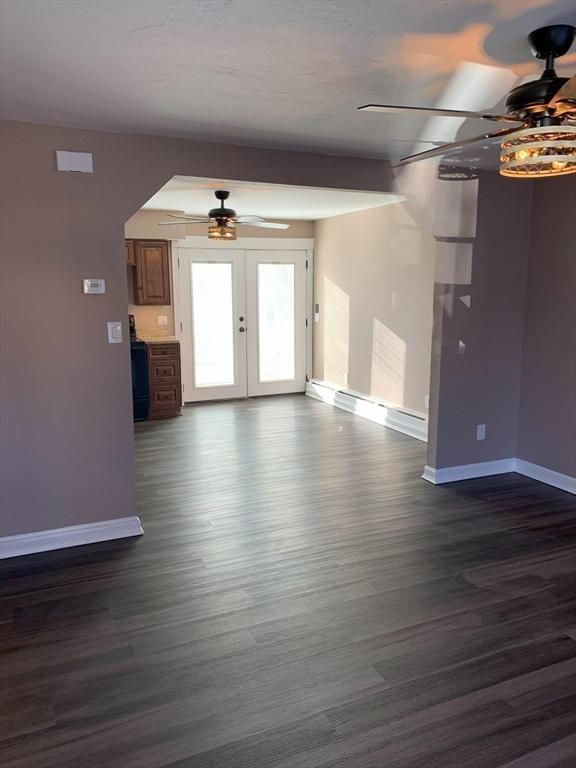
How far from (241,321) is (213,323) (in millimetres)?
384

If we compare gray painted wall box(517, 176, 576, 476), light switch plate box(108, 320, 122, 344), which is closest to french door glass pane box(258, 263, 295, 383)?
gray painted wall box(517, 176, 576, 476)

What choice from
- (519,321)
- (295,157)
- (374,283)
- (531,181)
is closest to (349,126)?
(295,157)

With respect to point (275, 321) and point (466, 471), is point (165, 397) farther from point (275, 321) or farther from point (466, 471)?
point (466, 471)

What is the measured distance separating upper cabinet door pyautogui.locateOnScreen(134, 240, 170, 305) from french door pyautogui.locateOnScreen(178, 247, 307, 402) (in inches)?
12.2

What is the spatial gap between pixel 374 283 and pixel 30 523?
4568mm

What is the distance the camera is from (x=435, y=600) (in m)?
2.86

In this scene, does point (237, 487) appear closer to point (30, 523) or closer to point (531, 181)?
point (30, 523)

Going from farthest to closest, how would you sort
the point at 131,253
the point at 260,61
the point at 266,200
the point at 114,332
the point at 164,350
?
the point at 164,350 < the point at 131,253 < the point at 266,200 < the point at 114,332 < the point at 260,61

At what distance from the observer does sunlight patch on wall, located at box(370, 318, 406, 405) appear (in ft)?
20.5

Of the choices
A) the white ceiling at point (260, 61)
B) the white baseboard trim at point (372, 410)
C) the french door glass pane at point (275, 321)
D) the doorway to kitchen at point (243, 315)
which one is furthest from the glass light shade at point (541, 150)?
the french door glass pane at point (275, 321)

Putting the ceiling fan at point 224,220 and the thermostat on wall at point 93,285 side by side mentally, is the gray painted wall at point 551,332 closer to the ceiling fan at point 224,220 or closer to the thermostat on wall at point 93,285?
the ceiling fan at point 224,220

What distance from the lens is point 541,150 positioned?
78.1 inches

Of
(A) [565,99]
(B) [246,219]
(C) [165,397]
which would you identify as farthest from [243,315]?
(A) [565,99]

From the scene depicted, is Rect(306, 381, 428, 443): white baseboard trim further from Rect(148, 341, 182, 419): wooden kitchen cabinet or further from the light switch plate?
the light switch plate
